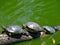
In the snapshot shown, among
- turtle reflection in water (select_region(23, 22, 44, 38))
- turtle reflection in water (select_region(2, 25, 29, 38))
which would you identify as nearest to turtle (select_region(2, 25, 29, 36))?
turtle reflection in water (select_region(2, 25, 29, 38))

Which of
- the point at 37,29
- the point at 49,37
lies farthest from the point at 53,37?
the point at 37,29

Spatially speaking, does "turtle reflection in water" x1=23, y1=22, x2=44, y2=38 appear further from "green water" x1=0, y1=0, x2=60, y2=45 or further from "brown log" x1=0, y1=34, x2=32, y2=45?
"green water" x1=0, y1=0, x2=60, y2=45

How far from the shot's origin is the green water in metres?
5.33

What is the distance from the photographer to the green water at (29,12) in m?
5.33

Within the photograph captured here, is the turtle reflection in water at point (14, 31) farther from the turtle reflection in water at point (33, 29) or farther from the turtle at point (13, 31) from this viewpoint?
the turtle reflection in water at point (33, 29)

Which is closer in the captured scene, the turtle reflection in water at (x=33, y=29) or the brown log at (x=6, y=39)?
the brown log at (x=6, y=39)

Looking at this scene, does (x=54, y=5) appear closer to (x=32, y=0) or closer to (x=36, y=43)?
(x=32, y=0)

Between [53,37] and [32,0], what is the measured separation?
2235 mm

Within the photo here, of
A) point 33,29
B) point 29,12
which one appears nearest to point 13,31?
point 33,29

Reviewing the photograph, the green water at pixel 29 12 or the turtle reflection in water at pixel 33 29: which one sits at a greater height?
the green water at pixel 29 12

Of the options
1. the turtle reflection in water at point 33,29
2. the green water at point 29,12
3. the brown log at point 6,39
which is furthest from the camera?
the green water at point 29,12

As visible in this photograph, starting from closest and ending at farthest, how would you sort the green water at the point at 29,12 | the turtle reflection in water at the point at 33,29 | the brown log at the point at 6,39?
the brown log at the point at 6,39
the turtle reflection in water at the point at 33,29
the green water at the point at 29,12

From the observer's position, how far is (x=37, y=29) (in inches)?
175

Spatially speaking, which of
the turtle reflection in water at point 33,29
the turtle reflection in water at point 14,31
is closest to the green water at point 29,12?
the turtle reflection in water at point 33,29
